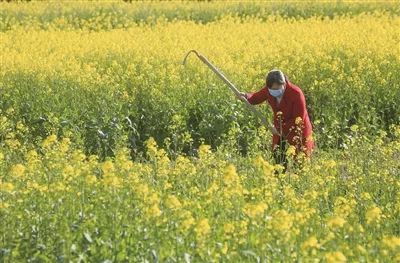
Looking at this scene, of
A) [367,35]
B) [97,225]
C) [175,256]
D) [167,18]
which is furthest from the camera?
[167,18]

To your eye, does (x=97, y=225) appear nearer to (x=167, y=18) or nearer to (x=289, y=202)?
(x=289, y=202)

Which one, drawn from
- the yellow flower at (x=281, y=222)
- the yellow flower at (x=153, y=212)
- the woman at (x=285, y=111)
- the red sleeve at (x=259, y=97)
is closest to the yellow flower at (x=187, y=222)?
the yellow flower at (x=153, y=212)

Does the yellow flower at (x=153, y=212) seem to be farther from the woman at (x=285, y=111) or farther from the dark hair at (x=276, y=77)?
the dark hair at (x=276, y=77)

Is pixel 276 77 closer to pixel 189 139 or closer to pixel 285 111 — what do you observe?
pixel 285 111

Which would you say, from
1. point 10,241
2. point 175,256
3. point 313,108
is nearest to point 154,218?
point 175,256

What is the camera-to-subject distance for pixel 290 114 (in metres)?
9.84

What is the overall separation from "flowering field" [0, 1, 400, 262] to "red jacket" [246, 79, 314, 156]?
22 cm

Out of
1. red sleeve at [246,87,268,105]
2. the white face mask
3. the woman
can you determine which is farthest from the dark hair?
red sleeve at [246,87,268,105]

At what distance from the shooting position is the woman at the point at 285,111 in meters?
9.59

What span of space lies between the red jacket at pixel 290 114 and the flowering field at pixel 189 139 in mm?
224

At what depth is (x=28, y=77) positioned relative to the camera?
1273cm

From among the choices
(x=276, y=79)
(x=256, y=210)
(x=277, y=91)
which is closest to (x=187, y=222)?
(x=256, y=210)

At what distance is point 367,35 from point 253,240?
10.4 metres

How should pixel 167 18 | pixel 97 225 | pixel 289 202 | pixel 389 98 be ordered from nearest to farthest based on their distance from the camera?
pixel 97 225
pixel 289 202
pixel 389 98
pixel 167 18
